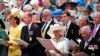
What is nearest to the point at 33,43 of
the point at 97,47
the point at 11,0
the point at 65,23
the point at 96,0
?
the point at 65,23

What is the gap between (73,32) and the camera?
27.8 feet

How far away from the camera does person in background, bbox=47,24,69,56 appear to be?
7348mm

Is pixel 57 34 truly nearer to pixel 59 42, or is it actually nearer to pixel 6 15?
pixel 59 42

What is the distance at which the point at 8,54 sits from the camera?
8.45m

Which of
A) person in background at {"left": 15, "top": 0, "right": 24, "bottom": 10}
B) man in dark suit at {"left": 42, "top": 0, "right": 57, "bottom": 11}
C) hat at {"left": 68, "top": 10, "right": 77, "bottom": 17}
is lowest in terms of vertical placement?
person in background at {"left": 15, "top": 0, "right": 24, "bottom": 10}

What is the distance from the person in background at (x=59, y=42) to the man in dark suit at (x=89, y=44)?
30 centimetres

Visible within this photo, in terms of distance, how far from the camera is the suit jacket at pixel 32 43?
8281 mm

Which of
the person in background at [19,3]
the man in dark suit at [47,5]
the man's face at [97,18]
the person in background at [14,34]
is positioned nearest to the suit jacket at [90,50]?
the man's face at [97,18]

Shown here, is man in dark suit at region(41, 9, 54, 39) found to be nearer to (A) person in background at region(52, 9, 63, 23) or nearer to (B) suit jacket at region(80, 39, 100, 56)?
(A) person in background at region(52, 9, 63, 23)

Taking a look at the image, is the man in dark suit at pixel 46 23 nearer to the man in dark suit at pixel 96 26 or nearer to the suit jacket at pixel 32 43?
the suit jacket at pixel 32 43

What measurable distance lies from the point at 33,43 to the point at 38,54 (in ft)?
0.93

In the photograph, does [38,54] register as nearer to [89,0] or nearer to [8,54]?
[8,54]

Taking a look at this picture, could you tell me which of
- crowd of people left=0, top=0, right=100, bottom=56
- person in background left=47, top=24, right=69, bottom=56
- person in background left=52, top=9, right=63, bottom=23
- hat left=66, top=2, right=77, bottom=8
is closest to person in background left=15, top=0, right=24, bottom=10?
crowd of people left=0, top=0, right=100, bottom=56

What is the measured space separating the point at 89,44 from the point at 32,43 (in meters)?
1.49
